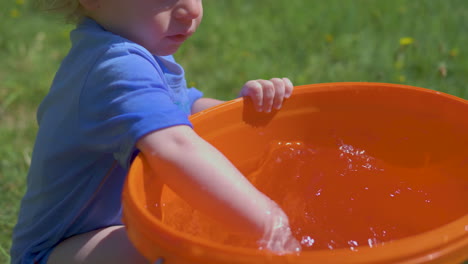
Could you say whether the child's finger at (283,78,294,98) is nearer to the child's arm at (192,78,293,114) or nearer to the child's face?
the child's arm at (192,78,293,114)

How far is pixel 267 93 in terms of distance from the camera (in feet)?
4.76

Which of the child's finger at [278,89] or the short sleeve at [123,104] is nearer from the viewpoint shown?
the short sleeve at [123,104]

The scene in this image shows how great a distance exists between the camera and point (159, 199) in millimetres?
1232

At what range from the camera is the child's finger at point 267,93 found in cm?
144

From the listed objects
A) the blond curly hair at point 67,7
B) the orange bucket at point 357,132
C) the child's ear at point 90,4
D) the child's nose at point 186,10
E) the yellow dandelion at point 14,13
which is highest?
the child's nose at point 186,10

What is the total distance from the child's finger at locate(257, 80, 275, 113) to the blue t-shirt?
246 millimetres

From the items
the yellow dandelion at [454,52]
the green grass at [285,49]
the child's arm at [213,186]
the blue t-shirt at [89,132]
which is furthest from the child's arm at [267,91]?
the yellow dandelion at [454,52]

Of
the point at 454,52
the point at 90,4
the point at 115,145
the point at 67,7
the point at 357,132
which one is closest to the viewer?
the point at 115,145

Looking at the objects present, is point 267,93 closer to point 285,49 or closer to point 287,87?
point 287,87

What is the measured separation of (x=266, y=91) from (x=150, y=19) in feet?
Answer: 1.20

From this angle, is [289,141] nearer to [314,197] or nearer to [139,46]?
[314,197]

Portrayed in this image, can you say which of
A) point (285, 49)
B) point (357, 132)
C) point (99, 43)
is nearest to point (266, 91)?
point (357, 132)

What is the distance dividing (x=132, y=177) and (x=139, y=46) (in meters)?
0.31

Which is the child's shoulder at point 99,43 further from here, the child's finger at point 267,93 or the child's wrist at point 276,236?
the child's wrist at point 276,236
